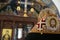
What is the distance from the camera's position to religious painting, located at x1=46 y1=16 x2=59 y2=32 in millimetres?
3004

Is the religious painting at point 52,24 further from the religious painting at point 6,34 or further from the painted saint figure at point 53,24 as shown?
the religious painting at point 6,34

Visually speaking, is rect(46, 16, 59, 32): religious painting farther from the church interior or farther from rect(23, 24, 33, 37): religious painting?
rect(23, 24, 33, 37): religious painting

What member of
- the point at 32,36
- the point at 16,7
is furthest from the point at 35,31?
the point at 16,7

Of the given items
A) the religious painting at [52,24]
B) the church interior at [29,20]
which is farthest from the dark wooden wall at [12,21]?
the religious painting at [52,24]

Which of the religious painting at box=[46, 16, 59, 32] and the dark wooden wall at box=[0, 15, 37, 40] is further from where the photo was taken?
the dark wooden wall at box=[0, 15, 37, 40]

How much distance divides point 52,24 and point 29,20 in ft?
1.58

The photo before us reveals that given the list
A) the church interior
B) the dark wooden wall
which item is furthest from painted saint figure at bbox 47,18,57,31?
the dark wooden wall

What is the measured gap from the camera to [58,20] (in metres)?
3.09

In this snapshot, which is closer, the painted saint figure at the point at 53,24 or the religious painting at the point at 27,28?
the painted saint figure at the point at 53,24

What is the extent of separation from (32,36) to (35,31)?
14cm

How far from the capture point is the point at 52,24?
3035 mm

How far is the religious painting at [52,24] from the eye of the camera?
3.00 metres

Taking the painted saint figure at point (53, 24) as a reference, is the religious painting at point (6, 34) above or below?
below

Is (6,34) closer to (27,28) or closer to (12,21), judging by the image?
(12,21)
